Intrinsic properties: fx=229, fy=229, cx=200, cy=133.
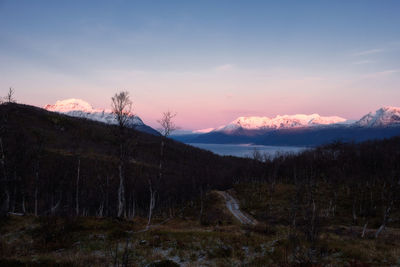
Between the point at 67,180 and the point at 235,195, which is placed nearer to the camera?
the point at 67,180

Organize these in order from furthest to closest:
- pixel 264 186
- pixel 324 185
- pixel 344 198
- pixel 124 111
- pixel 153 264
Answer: pixel 264 186 < pixel 324 185 < pixel 344 198 < pixel 124 111 < pixel 153 264

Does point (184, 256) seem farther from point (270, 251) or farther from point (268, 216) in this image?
point (268, 216)

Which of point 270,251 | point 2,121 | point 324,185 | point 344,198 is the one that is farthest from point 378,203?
point 2,121

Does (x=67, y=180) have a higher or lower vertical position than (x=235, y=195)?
higher

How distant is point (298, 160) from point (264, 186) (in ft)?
170

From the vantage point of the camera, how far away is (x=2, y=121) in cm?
3092

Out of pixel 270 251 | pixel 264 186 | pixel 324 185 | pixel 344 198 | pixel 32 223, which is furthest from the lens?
pixel 264 186

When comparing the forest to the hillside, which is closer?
the forest

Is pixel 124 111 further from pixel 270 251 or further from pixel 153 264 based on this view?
pixel 270 251

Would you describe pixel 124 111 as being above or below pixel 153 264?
above

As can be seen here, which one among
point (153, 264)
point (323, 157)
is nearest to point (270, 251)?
point (153, 264)

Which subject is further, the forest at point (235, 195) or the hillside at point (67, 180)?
the hillside at point (67, 180)

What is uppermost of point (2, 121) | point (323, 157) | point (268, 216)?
point (2, 121)

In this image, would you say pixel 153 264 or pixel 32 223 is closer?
pixel 153 264
